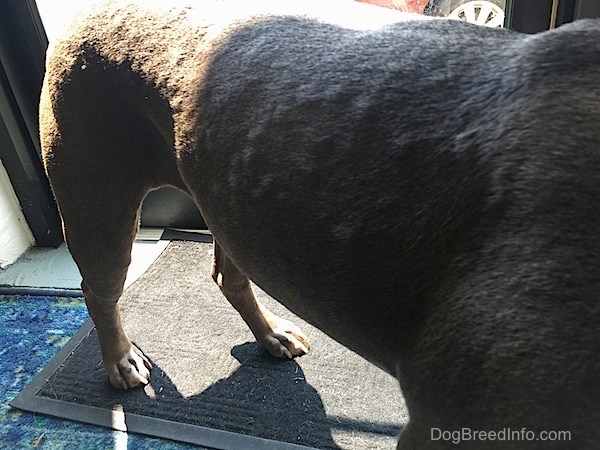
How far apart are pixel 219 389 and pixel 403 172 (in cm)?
87

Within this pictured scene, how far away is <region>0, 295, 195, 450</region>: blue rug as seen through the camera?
131 cm

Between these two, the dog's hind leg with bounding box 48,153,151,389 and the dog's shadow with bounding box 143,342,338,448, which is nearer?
the dog's hind leg with bounding box 48,153,151,389

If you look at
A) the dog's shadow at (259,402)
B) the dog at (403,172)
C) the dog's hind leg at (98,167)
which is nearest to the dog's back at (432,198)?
the dog at (403,172)

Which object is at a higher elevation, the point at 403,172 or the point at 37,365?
the point at 403,172

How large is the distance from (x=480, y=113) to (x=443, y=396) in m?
0.28

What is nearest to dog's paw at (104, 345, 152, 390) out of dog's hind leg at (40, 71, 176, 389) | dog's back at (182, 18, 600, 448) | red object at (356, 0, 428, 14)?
dog's hind leg at (40, 71, 176, 389)

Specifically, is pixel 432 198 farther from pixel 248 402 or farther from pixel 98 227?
pixel 248 402

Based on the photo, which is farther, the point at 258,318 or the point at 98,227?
the point at 258,318

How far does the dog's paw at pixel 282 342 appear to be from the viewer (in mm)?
1423

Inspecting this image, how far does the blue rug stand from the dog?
2.05ft

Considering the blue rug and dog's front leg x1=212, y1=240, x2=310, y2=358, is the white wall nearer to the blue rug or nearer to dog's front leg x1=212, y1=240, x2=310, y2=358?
the blue rug

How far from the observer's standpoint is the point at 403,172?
655 millimetres

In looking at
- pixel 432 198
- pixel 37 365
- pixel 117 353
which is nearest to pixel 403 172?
pixel 432 198

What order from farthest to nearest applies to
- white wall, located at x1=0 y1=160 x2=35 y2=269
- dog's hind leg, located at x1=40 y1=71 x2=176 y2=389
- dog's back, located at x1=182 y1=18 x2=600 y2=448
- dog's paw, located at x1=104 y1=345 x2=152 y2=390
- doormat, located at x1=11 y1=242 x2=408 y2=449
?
white wall, located at x1=0 y1=160 x2=35 y2=269 < dog's paw, located at x1=104 y1=345 x2=152 y2=390 < doormat, located at x1=11 y1=242 x2=408 y2=449 < dog's hind leg, located at x1=40 y1=71 x2=176 y2=389 < dog's back, located at x1=182 y1=18 x2=600 y2=448
